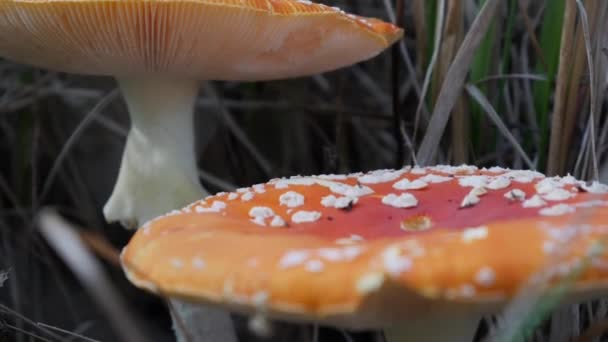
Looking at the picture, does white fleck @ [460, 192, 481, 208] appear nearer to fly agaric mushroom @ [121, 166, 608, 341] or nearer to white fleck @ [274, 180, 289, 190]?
fly agaric mushroom @ [121, 166, 608, 341]

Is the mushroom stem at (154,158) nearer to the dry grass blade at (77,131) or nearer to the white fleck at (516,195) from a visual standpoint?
the dry grass blade at (77,131)

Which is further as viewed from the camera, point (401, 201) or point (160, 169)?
point (160, 169)

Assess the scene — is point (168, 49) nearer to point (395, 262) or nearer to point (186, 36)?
point (186, 36)

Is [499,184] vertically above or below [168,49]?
below

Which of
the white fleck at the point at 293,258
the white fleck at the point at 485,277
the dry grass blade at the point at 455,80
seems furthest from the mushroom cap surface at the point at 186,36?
the white fleck at the point at 485,277

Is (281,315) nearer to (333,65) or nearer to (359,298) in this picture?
(359,298)

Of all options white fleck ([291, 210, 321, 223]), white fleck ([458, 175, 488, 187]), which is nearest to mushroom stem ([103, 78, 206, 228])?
white fleck ([291, 210, 321, 223])

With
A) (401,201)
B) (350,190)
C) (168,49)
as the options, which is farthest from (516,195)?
(168,49)

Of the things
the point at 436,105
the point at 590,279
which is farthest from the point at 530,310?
the point at 436,105
